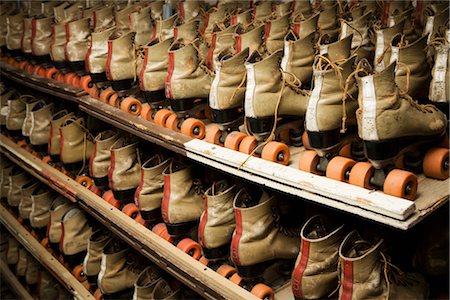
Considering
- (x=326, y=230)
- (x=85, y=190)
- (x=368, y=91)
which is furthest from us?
(x=85, y=190)

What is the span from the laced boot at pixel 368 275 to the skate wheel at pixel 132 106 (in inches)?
44.4

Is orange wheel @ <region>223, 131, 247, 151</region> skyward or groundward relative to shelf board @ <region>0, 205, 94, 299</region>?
skyward

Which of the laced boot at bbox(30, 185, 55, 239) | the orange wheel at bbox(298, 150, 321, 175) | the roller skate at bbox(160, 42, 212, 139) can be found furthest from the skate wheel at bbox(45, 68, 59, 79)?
the orange wheel at bbox(298, 150, 321, 175)

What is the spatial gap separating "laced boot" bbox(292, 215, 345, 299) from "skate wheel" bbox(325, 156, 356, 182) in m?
0.19

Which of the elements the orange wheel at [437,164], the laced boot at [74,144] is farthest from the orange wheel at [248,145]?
the laced boot at [74,144]

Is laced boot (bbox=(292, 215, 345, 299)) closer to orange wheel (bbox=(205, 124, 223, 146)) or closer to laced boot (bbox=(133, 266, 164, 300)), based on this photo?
orange wheel (bbox=(205, 124, 223, 146))

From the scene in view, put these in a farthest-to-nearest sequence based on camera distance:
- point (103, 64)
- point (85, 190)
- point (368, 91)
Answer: point (85, 190) → point (103, 64) → point (368, 91)

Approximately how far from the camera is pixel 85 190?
2.71 m

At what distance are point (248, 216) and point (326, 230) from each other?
227 mm

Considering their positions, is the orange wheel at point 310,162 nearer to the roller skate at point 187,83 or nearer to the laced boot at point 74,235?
the roller skate at point 187,83

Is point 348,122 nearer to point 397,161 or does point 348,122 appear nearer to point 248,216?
point 397,161

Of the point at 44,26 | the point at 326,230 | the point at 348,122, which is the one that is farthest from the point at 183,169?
the point at 44,26

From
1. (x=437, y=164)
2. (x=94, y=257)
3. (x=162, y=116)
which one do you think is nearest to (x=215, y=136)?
(x=162, y=116)

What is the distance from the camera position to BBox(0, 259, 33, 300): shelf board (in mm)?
3373
